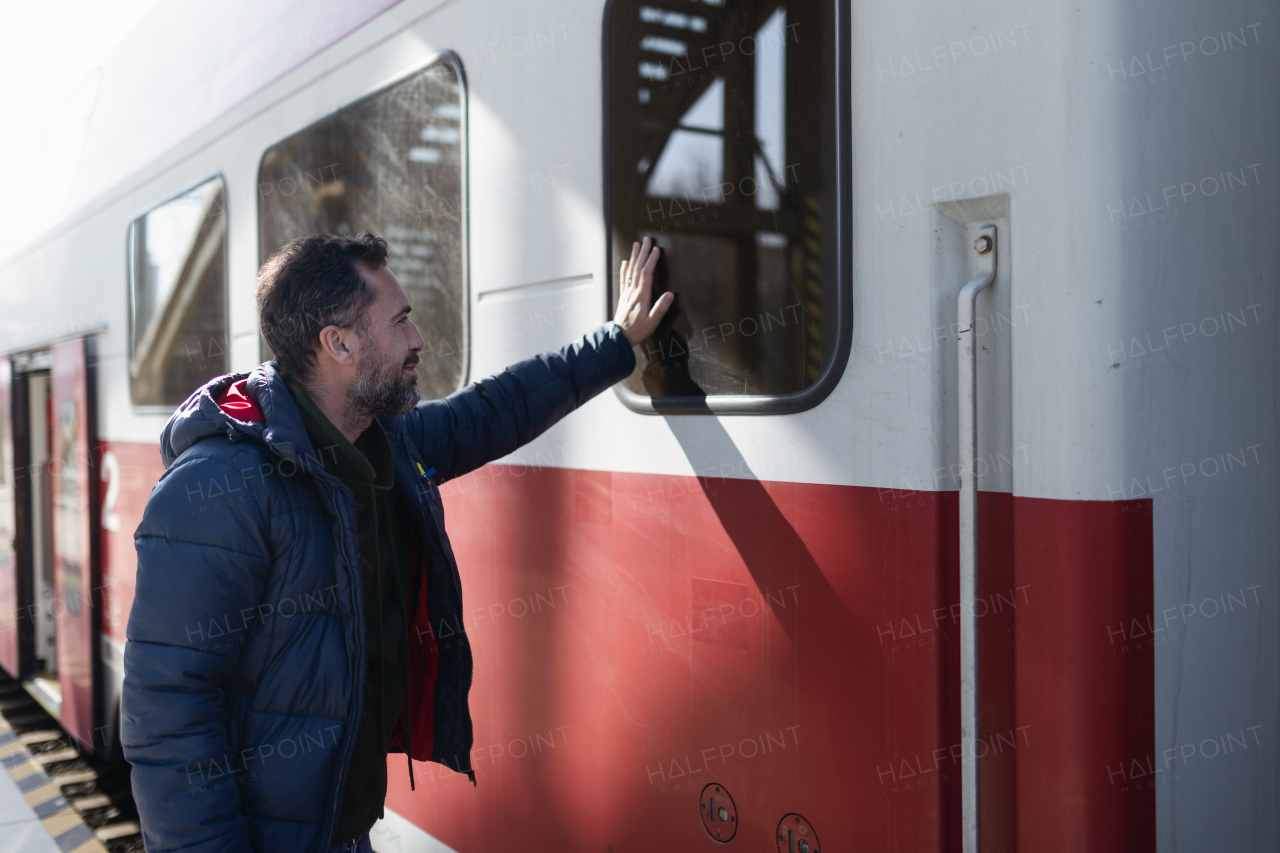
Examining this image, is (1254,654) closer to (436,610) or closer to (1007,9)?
(1007,9)

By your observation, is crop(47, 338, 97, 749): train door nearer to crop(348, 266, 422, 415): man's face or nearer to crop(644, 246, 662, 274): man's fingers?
crop(348, 266, 422, 415): man's face

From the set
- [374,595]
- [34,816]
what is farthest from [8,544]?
[374,595]

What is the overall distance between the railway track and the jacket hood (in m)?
3.25

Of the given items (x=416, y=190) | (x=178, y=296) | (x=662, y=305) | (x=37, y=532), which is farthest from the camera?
(x=37, y=532)

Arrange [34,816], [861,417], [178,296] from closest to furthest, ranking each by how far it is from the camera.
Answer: [861,417]
[178,296]
[34,816]

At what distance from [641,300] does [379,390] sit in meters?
0.51

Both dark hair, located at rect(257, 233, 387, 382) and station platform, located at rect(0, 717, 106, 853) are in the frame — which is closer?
dark hair, located at rect(257, 233, 387, 382)

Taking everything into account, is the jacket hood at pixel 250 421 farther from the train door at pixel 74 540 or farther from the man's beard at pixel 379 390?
the train door at pixel 74 540

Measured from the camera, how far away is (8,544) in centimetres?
634

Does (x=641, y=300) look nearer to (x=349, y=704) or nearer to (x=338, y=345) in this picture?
(x=338, y=345)

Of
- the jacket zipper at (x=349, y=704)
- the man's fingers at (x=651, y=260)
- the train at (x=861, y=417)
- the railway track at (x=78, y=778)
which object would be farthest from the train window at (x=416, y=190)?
the railway track at (x=78, y=778)

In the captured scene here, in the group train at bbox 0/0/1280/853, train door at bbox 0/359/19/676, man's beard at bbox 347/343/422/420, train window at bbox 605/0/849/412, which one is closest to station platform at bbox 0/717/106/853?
train door at bbox 0/359/19/676

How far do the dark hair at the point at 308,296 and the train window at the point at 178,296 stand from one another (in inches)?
69.2

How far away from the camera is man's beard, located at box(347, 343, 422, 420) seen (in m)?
1.79
